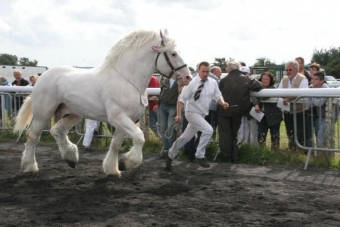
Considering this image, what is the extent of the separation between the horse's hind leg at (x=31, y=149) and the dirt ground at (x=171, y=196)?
19 centimetres

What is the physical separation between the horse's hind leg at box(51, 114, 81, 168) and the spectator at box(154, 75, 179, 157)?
2.09 m

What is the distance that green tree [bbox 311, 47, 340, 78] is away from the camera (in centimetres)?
5909

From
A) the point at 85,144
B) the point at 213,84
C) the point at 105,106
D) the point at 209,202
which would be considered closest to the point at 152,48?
the point at 105,106

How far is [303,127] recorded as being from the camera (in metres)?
9.12

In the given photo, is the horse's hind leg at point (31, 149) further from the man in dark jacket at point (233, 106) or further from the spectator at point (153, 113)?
the man in dark jacket at point (233, 106)

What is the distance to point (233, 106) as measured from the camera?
30.9 ft

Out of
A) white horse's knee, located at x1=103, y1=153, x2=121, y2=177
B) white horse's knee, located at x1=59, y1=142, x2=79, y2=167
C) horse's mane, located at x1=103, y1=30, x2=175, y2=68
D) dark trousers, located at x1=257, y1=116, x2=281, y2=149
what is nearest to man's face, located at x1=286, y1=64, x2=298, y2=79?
dark trousers, located at x1=257, y1=116, x2=281, y2=149

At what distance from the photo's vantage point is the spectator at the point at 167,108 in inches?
396

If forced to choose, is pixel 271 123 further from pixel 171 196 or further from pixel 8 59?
pixel 8 59

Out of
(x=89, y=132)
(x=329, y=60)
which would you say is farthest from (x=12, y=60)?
(x=89, y=132)

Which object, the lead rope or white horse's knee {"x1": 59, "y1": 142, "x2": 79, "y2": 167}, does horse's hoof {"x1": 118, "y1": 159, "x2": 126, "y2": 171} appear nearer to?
white horse's knee {"x1": 59, "y1": 142, "x2": 79, "y2": 167}

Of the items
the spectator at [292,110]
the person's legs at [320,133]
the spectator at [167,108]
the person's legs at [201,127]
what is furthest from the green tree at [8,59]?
the person's legs at [320,133]

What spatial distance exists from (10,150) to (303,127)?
635 centimetres

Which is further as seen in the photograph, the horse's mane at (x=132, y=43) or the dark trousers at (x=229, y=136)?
the dark trousers at (x=229, y=136)
